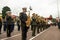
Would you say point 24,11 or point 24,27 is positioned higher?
point 24,11

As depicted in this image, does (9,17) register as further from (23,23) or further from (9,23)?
(23,23)

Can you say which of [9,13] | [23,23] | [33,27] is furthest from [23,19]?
[33,27]

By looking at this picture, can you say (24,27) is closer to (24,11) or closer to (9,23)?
(24,11)

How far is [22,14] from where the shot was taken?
42.9ft

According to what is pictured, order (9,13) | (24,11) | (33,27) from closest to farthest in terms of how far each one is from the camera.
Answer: (24,11)
(9,13)
(33,27)

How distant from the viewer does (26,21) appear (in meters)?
12.9

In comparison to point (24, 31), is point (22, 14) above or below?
above

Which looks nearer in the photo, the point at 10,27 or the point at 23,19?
the point at 23,19

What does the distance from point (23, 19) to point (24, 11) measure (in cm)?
44

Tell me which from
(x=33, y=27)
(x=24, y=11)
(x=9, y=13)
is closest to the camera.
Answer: (x=24, y=11)

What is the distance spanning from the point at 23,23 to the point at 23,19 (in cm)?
21

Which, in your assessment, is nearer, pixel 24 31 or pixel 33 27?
pixel 24 31

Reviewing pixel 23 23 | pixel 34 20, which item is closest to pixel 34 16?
pixel 34 20

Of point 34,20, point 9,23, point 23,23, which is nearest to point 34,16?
point 34,20
